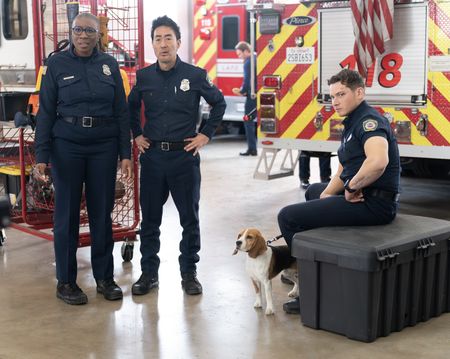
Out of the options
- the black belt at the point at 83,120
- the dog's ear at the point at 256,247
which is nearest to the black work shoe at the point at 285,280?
the dog's ear at the point at 256,247

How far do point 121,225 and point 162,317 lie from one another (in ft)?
5.12

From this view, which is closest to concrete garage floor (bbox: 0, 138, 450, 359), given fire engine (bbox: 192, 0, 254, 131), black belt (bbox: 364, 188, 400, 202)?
black belt (bbox: 364, 188, 400, 202)

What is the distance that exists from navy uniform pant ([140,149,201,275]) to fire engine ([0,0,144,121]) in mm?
1291

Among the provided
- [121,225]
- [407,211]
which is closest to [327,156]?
[407,211]

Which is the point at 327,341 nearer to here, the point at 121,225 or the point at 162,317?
the point at 162,317

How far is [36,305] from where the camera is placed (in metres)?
4.94

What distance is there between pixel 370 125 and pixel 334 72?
2927mm

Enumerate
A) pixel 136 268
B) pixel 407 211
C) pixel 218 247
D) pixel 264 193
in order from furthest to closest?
pixel 264 193, pixel 407 211, pixel 218 247, pixel 136 268

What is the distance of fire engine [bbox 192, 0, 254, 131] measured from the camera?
13414 millimetres

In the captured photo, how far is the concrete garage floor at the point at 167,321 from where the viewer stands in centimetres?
411

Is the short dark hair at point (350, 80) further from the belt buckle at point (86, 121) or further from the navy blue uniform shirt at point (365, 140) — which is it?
the belt buckle at point (86, 121)

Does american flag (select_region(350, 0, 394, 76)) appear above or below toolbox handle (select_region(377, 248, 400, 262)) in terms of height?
above

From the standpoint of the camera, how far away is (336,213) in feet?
14.8

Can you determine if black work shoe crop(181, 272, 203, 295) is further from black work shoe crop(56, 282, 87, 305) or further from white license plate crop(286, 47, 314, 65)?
white license plate crop(286, 47, 314, 65)
